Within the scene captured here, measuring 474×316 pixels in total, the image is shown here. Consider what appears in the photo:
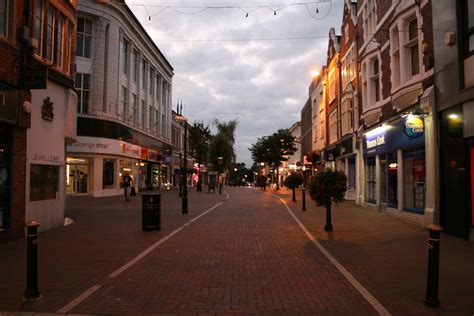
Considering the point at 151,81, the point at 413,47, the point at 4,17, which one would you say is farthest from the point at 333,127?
the point at 4,17

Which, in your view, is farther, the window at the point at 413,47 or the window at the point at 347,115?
the window at the point at 347,115

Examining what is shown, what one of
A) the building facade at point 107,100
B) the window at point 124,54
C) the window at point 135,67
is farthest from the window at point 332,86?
the window at point 135,67

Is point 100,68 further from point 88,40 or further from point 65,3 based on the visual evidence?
point 65,3

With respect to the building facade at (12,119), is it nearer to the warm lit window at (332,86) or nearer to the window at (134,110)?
the warm lit window at (332,86)

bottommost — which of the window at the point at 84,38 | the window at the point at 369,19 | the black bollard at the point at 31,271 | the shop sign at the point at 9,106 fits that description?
the black bollard at the point at 31,271

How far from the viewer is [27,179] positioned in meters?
12.1

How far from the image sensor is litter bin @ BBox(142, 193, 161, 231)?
13812mm

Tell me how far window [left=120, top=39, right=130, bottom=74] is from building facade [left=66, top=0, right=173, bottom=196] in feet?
0.27

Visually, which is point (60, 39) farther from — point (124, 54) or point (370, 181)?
point (124, 54)

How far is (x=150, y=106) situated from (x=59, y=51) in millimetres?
33749

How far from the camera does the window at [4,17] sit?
11.1 meters

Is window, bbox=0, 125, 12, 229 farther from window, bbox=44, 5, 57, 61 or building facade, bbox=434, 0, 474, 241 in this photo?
building facade, bbox=434, 0, 474, 241

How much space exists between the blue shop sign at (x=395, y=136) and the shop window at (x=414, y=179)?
376 mm

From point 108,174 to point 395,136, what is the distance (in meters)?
23.6
